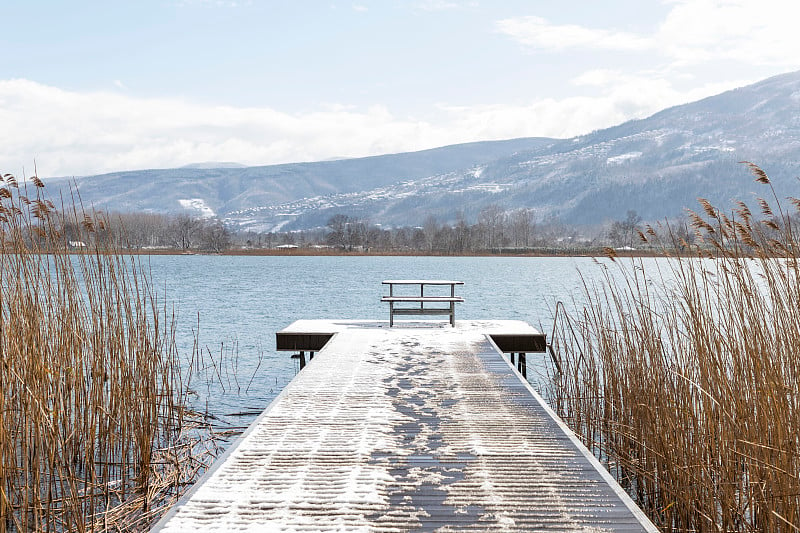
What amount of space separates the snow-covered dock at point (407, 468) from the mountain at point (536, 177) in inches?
3425

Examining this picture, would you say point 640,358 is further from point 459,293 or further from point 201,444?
point 459,293

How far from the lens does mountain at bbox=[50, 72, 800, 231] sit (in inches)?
4048

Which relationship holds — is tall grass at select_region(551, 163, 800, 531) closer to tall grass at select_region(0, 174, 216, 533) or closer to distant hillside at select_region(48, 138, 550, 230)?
tall grass at select_region(0, 174, 216, 533)

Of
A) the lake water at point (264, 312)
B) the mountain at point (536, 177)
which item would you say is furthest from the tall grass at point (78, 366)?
the mountain at point (536, 177)

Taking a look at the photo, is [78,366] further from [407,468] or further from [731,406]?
[731,406]

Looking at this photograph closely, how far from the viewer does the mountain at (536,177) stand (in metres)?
103

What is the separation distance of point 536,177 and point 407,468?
138 m

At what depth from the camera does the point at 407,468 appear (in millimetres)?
2379

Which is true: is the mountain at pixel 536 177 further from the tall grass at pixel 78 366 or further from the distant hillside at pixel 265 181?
the tall grass at pixel 78 366

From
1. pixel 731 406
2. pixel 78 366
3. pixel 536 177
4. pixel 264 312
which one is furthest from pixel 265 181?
pixel 731 406

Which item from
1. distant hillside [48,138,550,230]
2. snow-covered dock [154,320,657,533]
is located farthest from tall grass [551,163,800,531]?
distant hillside [48,138,550,230]

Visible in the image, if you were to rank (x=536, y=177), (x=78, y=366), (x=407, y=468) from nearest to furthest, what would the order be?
(x=407, y=468) → (x=78, y=366) → (x=536, y=177)

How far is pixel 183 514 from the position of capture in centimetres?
193

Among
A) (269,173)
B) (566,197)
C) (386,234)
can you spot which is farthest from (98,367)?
(269,173)
